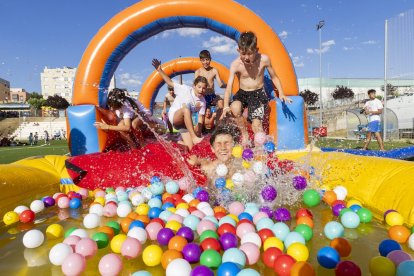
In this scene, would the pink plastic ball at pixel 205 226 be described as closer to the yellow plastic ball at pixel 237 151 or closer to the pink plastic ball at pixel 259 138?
the yellow plastic ball at pixel 237 151

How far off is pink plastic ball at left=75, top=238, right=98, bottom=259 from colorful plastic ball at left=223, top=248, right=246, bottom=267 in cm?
71

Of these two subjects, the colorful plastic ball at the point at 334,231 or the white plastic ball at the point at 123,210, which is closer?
the colorful plastic ball at the point at 334,231

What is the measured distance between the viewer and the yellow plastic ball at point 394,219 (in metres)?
2.02

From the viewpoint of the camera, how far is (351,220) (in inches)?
82.7

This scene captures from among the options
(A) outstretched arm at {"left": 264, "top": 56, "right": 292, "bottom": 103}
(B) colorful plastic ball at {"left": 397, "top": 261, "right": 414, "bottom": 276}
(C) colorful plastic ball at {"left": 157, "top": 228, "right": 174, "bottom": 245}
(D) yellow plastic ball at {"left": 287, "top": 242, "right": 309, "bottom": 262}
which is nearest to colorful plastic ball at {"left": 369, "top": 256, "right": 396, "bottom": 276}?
(B) colorful plastic ball at {"left": 397, "top": 261, "right": 414, "bottom": 276}

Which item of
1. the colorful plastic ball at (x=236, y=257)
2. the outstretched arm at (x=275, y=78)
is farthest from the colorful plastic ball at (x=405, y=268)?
the outstretched arm at (x=275, y=78)

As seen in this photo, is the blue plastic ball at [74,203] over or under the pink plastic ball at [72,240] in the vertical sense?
under

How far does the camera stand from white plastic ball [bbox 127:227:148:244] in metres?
1.92

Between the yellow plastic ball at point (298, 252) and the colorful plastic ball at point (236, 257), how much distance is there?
24 centimetres

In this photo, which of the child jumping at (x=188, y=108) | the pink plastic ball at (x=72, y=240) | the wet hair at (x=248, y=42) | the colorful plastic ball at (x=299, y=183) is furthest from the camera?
the child jumping at (x=188, y=108)

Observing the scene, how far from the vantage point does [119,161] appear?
138 inches

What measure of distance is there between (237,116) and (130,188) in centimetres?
151

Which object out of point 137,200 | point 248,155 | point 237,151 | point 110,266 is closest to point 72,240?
point 110,266

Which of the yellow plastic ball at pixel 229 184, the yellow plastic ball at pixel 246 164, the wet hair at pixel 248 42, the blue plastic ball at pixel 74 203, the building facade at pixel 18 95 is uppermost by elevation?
the building facade at pixel 18 95
